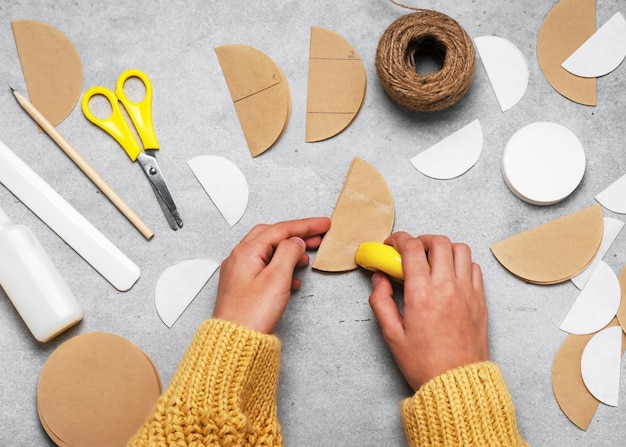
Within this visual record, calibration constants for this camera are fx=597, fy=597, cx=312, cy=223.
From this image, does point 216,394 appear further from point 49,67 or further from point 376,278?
point 49,67

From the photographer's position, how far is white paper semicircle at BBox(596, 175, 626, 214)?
87cm

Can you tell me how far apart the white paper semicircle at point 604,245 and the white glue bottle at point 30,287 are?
2.35 feet

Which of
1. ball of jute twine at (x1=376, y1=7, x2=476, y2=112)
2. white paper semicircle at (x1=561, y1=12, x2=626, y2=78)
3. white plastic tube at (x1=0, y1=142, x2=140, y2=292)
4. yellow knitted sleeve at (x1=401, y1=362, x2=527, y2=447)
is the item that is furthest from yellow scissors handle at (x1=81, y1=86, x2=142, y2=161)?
white paper semicircle at (x1=561, y1=12, x2=626, y2=78)

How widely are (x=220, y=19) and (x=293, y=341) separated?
483mm

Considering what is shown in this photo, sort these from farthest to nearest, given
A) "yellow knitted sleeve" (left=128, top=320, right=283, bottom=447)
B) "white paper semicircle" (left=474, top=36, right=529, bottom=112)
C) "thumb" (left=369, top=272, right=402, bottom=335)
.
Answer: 1. "white paper semicircle" (left=474, top=36, right=529, bottom=112)
2. "thumb" (left=369, top=272, right=402, bottom=335)
3. "yellow knitted sleeve" (left=128, top=320, right=283, bottom=447)

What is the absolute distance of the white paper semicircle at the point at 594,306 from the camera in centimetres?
85

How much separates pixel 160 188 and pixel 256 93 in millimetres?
194

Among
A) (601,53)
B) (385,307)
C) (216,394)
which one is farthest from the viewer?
(601,53)

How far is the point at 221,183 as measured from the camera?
2.82ft

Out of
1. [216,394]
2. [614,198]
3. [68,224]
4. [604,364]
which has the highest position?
[68,224]

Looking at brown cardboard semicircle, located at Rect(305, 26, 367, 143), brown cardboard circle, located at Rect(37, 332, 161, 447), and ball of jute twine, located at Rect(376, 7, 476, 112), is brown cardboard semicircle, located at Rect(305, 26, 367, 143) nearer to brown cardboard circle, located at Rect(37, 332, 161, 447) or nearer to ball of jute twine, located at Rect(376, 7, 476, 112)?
ball of jute twine, located at Rect(376, 7, 476, 112)

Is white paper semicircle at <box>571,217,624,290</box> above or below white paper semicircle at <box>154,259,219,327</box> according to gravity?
below

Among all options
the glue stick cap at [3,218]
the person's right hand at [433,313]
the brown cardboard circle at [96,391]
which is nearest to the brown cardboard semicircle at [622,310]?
the person's right hand at [433,313]

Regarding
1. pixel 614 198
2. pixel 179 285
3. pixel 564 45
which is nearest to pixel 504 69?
pixel 564 45
